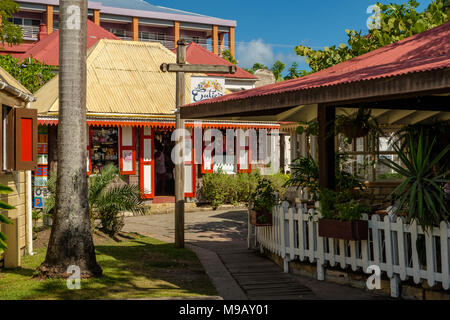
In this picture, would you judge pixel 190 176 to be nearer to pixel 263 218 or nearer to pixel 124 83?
pixel 124 83

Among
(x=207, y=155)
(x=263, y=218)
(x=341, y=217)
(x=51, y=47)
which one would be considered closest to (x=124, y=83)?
(x=207, y=155)

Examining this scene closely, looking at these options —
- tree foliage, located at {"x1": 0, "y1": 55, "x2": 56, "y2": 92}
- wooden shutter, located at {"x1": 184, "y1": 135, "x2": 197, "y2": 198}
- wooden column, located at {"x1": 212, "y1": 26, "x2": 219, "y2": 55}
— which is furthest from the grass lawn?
Result: wooden column, located at {"x1": 212, "y1": 26, "x2": 219, "y2": 55}

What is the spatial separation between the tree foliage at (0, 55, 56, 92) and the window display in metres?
4.75

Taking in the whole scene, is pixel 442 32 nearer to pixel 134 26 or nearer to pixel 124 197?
pixel 124 197

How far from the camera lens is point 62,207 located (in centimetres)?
820

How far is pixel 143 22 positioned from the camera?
204 feet

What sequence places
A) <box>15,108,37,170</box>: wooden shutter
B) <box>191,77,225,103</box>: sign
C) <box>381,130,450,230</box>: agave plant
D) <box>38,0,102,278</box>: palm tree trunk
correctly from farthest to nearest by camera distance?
<box>191,77,225,103</box>: sign, <box>15,108,37,170</box>: wooden shutter, <box>38,0,102,278</box>: palm tree trunk, <box>381,130,450,230</box>: agave plant

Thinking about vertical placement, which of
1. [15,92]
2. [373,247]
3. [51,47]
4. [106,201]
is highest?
[51,47]

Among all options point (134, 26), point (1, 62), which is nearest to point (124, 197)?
point (1, 62)

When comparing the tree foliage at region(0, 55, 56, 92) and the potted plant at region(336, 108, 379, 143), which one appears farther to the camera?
the tree foliage at region(0, 55, 56, 92)

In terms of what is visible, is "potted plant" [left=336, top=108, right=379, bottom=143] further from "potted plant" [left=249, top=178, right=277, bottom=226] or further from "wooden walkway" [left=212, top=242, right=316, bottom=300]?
"wooden walkway" [left=212, top=242, right=316, bottom=300]

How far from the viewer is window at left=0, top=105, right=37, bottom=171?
974 cm

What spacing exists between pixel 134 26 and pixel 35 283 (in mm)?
56147

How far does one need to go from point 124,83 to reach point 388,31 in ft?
30.6
